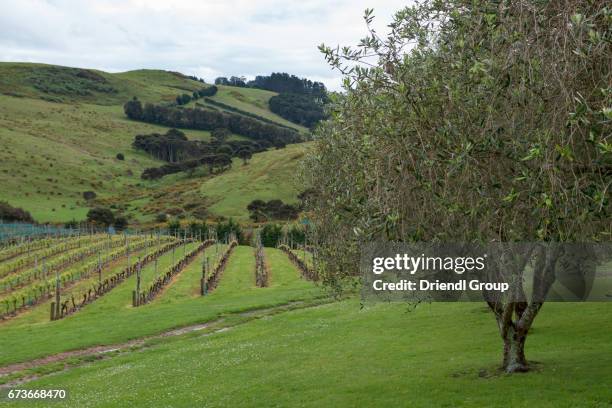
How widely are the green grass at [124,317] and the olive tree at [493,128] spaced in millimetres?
29712

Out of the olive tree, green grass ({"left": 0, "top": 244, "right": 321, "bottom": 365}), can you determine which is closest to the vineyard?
green grass ({"left": 0, "top": 244, "right": 321, "bottom": 365})

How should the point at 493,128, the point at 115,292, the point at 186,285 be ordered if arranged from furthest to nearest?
the point at 186,285 < the point at 115,292 < the point at 493,128

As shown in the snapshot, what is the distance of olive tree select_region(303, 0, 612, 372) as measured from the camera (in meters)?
10.0

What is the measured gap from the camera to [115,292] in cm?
6456

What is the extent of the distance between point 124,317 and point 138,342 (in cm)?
921

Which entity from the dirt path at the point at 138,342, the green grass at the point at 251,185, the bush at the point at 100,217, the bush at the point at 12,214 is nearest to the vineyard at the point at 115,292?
the dirt path at the point at 138,342

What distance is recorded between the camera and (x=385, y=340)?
3064 centimetres

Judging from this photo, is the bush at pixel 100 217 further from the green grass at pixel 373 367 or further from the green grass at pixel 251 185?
the green grass at pixel 373 367

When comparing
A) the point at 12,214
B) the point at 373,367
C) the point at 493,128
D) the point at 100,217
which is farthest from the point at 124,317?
the point at 12,214

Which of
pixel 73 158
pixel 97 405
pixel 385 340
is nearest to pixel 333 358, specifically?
pixel 385 340

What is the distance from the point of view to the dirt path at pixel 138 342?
106 feet

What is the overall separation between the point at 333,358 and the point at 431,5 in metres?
17.5

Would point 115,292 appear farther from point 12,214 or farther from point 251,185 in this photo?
point 251,185

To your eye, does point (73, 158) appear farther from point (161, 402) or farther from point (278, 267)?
point (161, 402)
